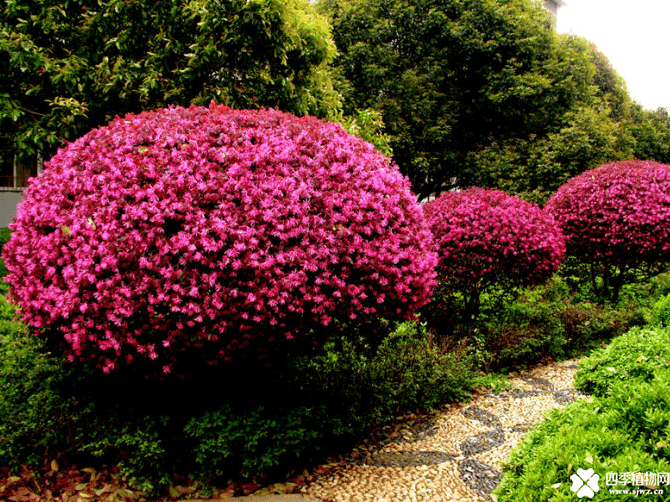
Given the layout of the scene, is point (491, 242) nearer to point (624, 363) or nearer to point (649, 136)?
point (624, 363)

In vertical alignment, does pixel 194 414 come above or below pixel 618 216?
below

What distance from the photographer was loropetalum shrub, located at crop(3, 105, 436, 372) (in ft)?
9.86

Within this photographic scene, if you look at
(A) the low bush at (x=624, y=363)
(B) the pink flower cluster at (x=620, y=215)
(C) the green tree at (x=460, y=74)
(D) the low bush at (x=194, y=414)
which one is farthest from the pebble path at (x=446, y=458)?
(C) the green tree at (x=460, y=74)

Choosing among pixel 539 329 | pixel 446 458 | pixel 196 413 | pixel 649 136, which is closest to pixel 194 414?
pixel 196 413

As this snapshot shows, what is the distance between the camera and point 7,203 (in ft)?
51.6

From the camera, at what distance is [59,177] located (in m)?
3.49

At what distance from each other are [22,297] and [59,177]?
2.78 ft

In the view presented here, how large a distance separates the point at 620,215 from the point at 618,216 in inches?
→ 1.8

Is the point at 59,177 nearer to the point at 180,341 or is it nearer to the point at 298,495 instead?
the point at 180,341

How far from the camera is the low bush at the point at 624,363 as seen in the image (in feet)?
10.5

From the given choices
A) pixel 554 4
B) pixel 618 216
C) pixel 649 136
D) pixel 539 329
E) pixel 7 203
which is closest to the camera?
pixel 539 329

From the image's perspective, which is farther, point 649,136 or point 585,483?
point 649,136

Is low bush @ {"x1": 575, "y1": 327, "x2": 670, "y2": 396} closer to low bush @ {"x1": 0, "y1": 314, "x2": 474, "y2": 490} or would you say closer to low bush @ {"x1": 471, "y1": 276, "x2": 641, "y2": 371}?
low bush @ {"x1": 0, "y1": 314, "x2": 474, "y2": 490}

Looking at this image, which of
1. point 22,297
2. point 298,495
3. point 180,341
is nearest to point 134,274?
point 180,341
